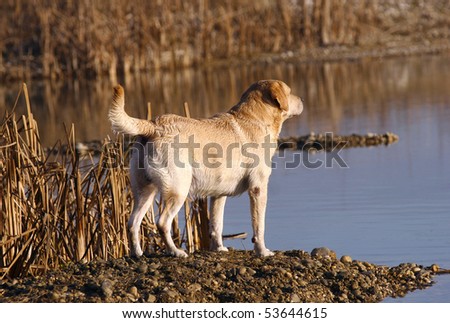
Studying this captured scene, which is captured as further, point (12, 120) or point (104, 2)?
point (104, 2)

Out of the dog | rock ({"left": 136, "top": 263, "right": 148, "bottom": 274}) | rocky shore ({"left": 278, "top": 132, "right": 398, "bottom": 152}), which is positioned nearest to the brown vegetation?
rocky shore ({"left": 278, "top": 132, "right": 398, "bottom": 152})

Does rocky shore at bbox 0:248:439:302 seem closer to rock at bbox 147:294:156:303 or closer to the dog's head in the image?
rock at bbox 147:294:156:303

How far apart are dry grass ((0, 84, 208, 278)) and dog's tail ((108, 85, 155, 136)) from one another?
0.85 meters

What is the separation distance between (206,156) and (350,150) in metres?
7.68

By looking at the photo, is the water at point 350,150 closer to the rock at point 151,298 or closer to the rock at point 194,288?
the rock at point 194,288

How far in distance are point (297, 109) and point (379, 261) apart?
1.55m

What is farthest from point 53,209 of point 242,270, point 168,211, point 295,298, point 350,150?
point 350,150

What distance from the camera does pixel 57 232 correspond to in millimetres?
8398

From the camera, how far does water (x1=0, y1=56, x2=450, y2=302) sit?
9.95 m

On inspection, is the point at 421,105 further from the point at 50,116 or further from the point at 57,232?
the point at 57,232

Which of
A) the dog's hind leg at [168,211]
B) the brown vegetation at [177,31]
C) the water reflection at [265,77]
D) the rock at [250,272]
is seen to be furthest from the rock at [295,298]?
the brown vegetation at [177,31]

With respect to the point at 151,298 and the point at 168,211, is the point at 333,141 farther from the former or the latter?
the point at 151,298

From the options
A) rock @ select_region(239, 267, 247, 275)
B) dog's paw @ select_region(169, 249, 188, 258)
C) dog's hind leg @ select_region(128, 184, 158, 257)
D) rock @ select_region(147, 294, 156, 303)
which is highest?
dog's hind leg @ select_region(128, 184, 158, 257)

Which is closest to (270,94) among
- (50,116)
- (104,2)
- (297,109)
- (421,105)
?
(297,109)
